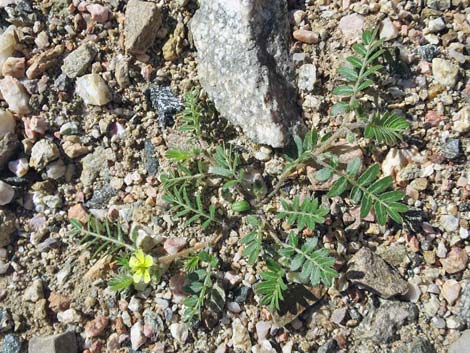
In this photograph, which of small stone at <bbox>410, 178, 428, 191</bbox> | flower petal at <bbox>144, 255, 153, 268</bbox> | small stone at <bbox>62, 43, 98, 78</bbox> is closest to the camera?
flower petal at <bbox>144, 255, 153, 268</bbox>

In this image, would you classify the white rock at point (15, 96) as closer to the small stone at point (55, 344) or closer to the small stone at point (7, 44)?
the small stone at point (7, 44)

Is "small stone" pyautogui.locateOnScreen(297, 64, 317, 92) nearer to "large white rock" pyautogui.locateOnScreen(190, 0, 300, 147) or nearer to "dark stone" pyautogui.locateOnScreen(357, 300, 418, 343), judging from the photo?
"large white rock" pyautogui.locateOnScreen(190, 0, 300, 147)

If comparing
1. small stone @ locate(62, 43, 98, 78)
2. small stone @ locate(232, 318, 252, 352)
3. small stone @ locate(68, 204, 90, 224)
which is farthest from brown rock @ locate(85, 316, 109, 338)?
small stone @ locate(62, 43, 98, 78)

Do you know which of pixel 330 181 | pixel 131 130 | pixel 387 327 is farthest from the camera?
pixel 131 130

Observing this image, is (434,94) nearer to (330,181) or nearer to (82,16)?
(330,181)

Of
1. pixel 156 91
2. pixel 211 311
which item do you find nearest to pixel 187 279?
pixel 211 311
